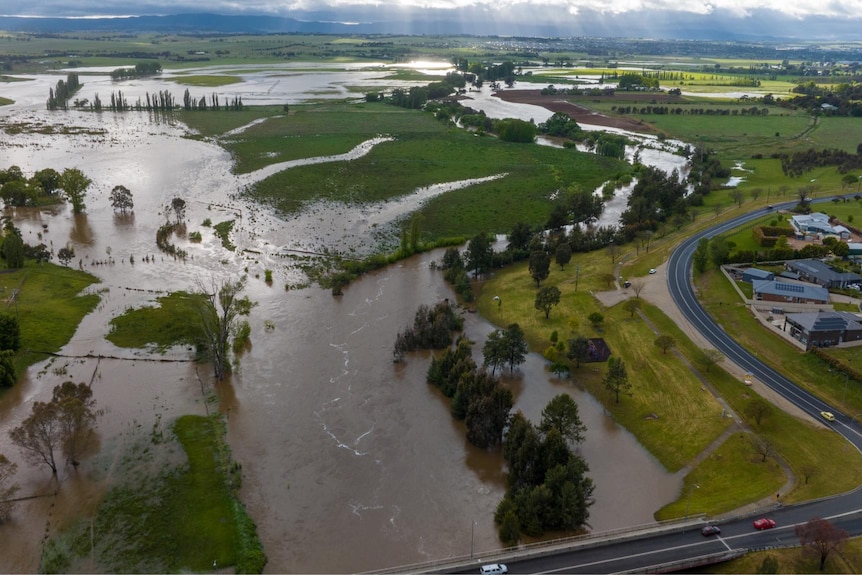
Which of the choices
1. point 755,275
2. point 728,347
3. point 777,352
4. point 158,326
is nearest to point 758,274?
point 755,275

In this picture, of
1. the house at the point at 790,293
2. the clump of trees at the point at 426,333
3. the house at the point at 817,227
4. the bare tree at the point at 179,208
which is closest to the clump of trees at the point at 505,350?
the clump of trees at the point at 426,333

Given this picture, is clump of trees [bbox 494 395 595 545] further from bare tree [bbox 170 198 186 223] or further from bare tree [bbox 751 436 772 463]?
bare tree [bbox 170 198 186 223]

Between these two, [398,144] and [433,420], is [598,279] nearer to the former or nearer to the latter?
[433,420]

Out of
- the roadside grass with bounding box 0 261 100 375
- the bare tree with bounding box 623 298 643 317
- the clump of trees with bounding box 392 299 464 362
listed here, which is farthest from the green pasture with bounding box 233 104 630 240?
the roadside grass with bounding box 0 261 100 375

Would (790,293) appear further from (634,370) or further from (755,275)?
(634,370)

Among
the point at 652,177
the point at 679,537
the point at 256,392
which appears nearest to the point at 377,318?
the point at 256,392

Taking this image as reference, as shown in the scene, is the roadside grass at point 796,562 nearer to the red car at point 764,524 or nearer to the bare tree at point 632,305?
the red car at point 764,524

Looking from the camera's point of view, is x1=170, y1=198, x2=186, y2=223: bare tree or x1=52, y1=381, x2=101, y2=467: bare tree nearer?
x1=52, y1=381, x2=101, y2=467: bare tree
